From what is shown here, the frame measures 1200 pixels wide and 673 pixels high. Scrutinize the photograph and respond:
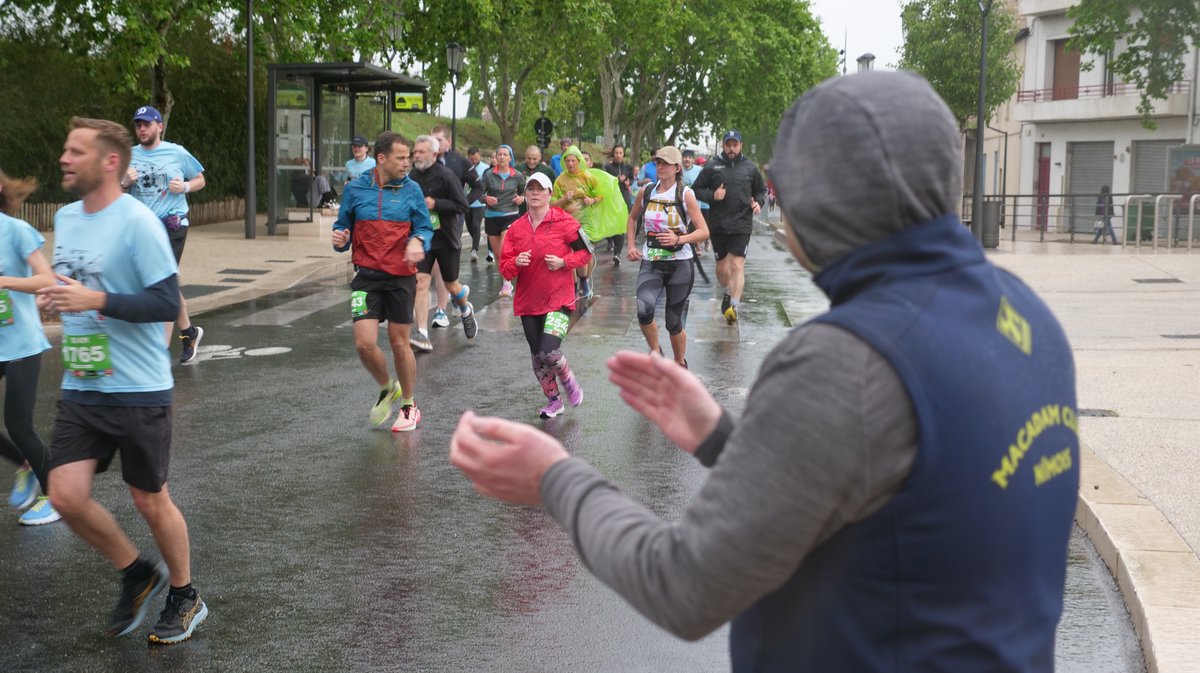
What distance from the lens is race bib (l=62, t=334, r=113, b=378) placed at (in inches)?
188

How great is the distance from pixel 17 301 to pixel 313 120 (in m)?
23.5

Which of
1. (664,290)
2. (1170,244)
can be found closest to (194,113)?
(1170,244)

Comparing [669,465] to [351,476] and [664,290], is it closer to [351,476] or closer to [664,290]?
[351,476]

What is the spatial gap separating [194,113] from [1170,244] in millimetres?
22887

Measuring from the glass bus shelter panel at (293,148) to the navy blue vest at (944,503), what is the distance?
91.4 feet

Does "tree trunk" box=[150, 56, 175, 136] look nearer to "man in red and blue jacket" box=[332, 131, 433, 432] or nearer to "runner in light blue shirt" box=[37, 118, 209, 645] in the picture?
"man in red and blue jacket" box=[332, 131, 433, 432]

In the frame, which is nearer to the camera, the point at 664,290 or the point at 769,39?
the point at 664,290

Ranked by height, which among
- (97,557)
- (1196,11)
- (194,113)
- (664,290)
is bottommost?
(97,557)

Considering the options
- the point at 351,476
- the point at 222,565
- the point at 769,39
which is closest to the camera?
the point at 222,565

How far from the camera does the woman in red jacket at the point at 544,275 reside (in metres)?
9.37

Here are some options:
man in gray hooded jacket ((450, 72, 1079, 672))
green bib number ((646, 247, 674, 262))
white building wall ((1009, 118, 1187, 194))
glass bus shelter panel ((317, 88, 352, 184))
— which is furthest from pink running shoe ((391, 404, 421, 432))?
white building wall ((1009, 118, 1187, 194))

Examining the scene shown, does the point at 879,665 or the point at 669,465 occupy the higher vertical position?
the point at 879,665

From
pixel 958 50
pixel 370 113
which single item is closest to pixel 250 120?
pixel 370 113

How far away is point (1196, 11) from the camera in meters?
35.4
